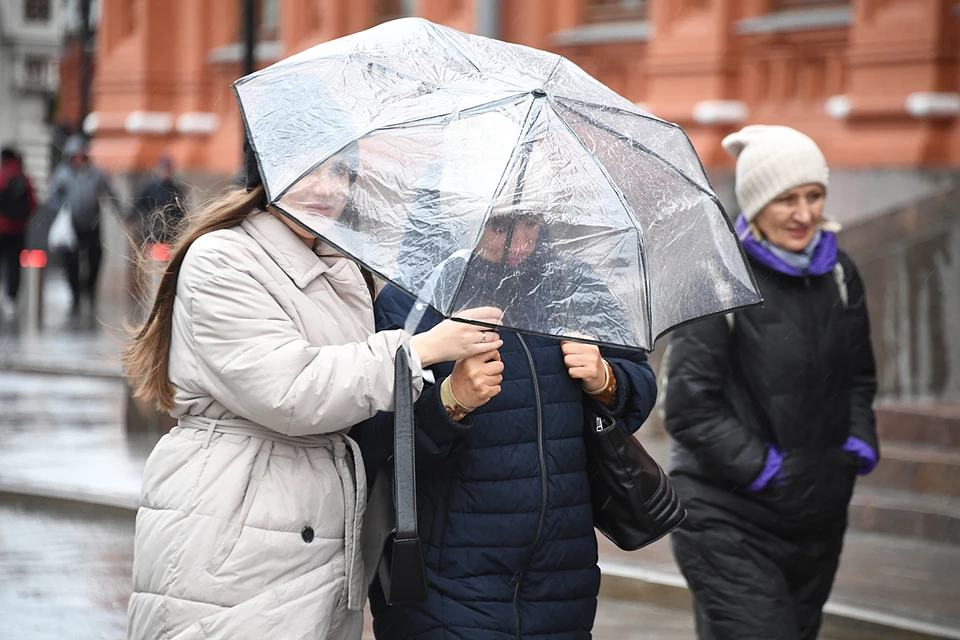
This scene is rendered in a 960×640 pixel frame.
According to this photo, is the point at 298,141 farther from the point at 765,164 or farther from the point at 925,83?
the point at 925,83

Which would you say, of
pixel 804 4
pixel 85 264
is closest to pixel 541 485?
pixel 804 4

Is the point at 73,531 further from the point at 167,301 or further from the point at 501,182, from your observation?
the point at 501,182

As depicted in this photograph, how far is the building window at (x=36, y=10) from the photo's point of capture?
183ft

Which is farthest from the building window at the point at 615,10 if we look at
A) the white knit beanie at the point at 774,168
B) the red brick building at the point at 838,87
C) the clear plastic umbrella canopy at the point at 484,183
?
the clear plastic umbrella canopy at the point at 484,183

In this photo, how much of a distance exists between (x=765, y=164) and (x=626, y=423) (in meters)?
1.43

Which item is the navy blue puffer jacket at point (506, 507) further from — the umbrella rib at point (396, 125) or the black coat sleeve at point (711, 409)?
the black coat sleeve at point (711, 409)

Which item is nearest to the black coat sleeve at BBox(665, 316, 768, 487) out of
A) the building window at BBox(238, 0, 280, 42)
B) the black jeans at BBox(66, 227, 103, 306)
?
the black jeans at BBox(66, 227, 103, 306)

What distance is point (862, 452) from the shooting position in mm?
4906

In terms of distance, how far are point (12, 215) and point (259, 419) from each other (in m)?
18.9

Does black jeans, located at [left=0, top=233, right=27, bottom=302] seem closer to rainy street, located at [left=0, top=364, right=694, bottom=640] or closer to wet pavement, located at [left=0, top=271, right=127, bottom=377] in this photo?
wet pavement, located at [left=0, top=271, right=127, bottom=377]

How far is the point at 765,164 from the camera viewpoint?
4.90m

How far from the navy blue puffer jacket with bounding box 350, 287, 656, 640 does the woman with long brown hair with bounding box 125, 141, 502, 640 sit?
→ 168 millimetres

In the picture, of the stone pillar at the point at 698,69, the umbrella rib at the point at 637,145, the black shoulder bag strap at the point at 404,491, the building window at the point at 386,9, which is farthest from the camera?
the building window at the point at 386,9

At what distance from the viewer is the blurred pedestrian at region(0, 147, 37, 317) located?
21141 millimetres
